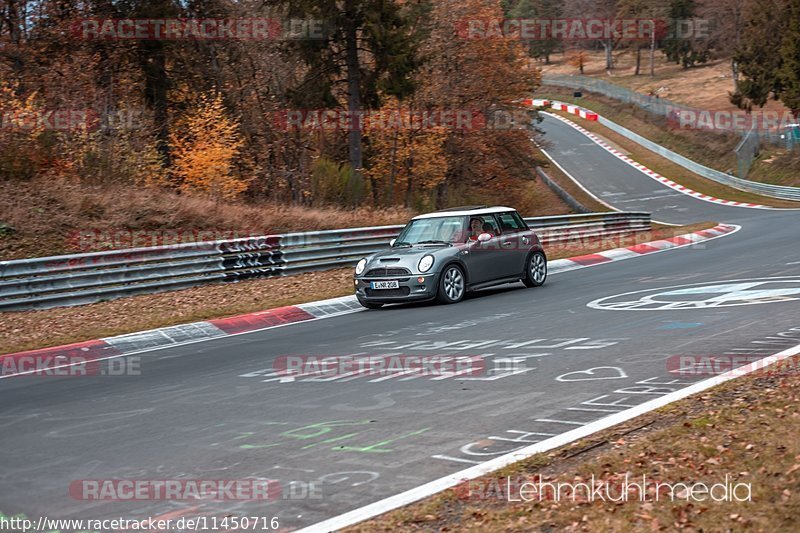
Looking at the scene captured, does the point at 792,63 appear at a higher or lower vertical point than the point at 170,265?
higher

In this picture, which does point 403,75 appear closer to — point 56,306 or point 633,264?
point 633,264

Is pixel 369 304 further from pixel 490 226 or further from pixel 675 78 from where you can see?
pixel 675 78

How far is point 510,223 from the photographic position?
17.1 meters

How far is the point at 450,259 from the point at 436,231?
0.98 m

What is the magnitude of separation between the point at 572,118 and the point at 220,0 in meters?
61.8

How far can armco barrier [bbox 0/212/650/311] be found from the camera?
1572 cm

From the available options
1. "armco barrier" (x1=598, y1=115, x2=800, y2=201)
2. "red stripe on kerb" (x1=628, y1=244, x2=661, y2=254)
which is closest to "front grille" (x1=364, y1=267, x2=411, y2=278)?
"red stripe on kerb" (x1=628, y1=244, x2=661, y2=254)

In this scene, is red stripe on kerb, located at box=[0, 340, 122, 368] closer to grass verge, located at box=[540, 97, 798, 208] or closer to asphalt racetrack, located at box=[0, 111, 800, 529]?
asphalt racetrack, located at box=[0, 111, 800, 529]

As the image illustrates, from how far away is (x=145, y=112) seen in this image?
93.8 ft

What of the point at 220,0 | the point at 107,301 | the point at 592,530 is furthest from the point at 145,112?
the point at 592,530

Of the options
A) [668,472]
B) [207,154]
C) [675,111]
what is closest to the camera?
[668,472]

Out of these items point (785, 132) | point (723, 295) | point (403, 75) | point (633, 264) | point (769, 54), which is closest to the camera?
point (723, 295)

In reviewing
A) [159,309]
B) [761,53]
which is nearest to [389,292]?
[159,309]

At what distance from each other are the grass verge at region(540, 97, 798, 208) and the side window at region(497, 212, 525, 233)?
1365 inches
